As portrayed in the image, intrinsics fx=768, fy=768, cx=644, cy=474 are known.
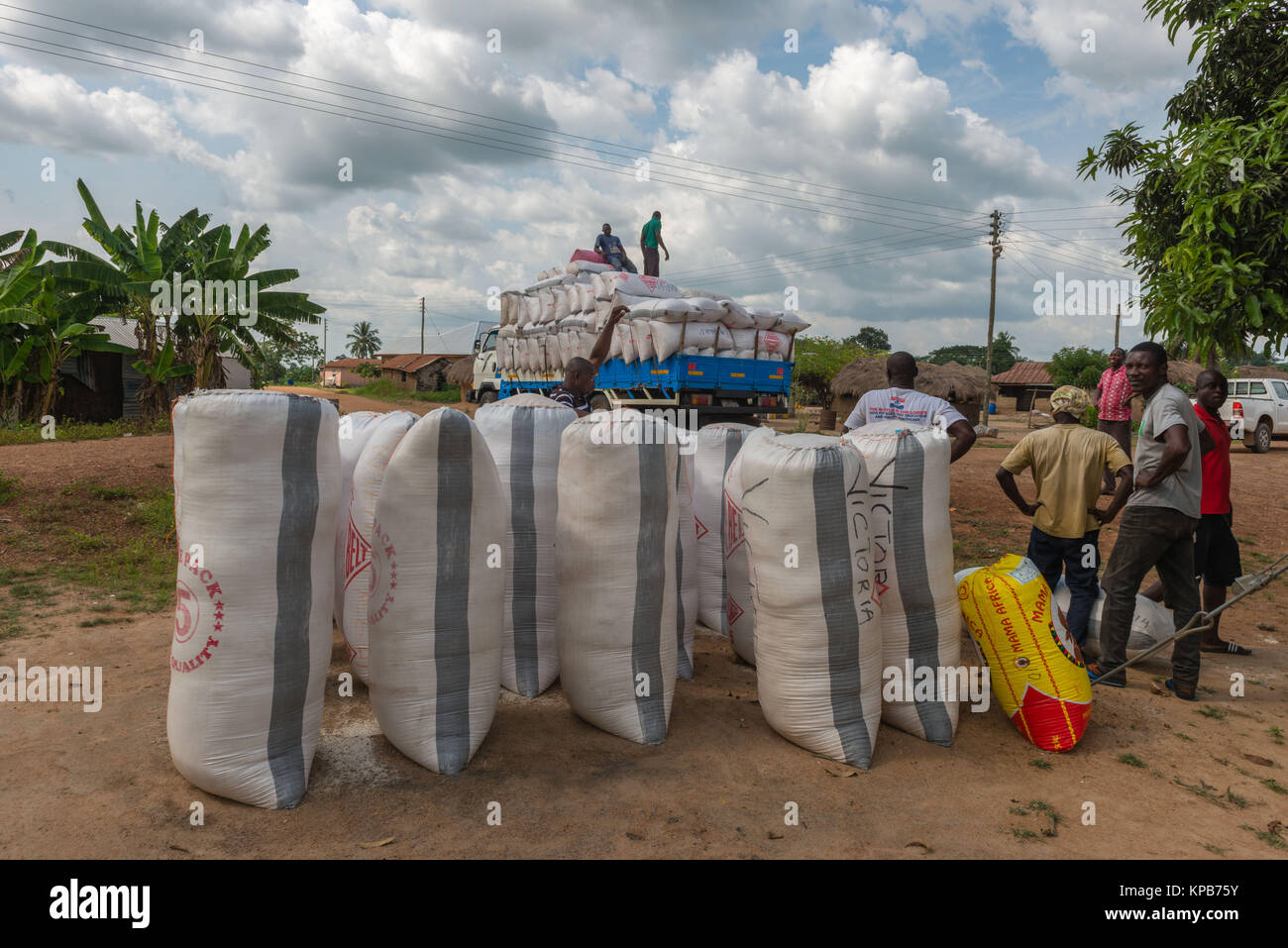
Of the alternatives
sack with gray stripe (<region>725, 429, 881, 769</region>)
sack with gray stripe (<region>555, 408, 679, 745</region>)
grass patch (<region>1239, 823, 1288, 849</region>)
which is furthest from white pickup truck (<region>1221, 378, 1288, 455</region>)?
sack with gray stripe (<region>555, 408, 679, 745</region>)

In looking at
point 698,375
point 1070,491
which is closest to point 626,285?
point 698,375

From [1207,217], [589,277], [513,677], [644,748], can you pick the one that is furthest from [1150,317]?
[589,277]

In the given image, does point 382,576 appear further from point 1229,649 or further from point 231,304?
point 231,304

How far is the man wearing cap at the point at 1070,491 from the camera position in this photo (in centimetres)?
398

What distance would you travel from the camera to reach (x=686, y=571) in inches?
160

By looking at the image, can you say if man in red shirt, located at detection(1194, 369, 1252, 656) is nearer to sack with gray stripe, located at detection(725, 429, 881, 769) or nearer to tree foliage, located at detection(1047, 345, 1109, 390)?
sack with gray stripe, located at detection(725, 429, 881, 769)

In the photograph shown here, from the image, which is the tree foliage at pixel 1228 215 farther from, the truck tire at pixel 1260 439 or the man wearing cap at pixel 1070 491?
the truck tire at pixel 1260 439

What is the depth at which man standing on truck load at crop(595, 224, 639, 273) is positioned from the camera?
39.2ft

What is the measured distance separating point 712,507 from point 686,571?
45cm

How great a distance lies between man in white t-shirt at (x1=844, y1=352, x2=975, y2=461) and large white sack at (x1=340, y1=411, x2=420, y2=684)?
7.71 ft

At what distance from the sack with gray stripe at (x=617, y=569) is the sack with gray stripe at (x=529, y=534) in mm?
335

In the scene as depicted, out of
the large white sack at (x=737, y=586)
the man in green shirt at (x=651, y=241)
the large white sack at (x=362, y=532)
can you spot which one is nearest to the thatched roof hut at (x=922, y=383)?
the man in green shirt at (x=651, y=241)

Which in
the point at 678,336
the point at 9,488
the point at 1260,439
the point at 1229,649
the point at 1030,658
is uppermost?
the point at 678,336
